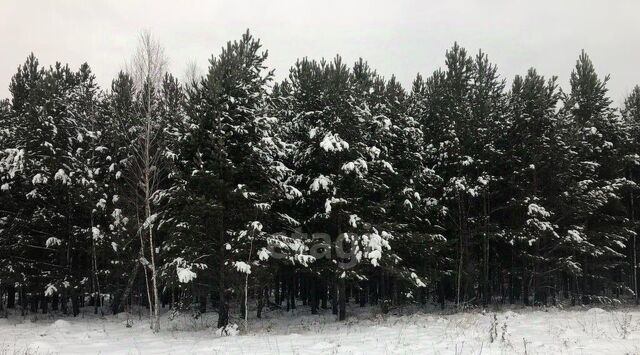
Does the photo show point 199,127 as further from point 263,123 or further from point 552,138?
point 552,138

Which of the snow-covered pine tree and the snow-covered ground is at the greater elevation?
the snow-covered pine tree

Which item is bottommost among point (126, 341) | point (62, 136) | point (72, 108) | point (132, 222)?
point (126, 341)

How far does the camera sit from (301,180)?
2025cm

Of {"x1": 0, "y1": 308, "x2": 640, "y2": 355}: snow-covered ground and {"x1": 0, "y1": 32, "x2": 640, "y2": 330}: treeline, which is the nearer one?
{"x1": 0, "y1": 308, "x2": 640, "y2": 355}: snow-covered ground

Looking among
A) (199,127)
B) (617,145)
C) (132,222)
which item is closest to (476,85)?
(617,145)

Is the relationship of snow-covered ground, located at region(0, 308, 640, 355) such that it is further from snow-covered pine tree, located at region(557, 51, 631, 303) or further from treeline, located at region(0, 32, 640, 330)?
snow-covered pine tree, located at region(557, 51, 631, 303)

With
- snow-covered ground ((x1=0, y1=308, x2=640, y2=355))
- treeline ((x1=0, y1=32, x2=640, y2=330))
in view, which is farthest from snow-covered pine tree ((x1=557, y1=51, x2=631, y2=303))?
snow-covered ground ((x1=0, y1=308, x2=640, y2=355))

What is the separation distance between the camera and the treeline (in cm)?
1686

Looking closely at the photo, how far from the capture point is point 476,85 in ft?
81.9

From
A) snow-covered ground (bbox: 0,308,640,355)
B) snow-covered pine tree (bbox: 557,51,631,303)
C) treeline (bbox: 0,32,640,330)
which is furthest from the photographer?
snow-covered pine tree (bbox: 557,51,631,303)

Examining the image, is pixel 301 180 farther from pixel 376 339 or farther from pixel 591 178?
pixel 591 178

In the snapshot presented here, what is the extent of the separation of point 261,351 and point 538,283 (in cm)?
1976

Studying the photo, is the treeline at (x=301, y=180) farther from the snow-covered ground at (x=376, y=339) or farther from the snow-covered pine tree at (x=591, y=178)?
the snow-covered ground at (x=376, y=339)

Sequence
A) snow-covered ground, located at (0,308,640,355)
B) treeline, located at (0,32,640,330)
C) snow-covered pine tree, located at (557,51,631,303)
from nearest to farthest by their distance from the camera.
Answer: snow-covered ground, located at (0,308,640,355) < treeline, located at (0,32,640,330) < snow-covered pine tree, located at (557,51,631,303)
